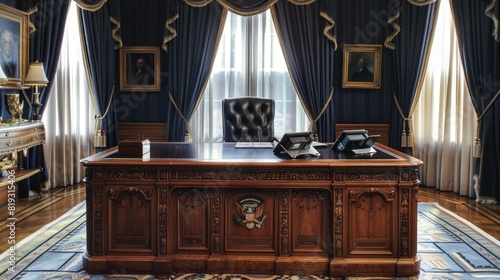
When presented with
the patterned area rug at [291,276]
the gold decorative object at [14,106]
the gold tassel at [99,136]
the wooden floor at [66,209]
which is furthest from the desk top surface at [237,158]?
the gold tassel at [99,136]

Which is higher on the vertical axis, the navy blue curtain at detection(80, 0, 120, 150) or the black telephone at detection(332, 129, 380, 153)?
the navy blue curtain at detection(80, 0, 120, 150)

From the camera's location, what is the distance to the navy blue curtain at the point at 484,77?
568cm

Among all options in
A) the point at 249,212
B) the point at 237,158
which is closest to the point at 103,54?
the point at 237,158

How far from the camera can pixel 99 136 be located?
260 inches

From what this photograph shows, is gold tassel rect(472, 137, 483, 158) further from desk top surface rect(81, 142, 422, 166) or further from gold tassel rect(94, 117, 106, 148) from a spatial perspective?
gold tassel rect(94, 117, 106, 148)

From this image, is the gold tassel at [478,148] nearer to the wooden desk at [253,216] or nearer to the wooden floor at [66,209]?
the wooden floor at [66,209]

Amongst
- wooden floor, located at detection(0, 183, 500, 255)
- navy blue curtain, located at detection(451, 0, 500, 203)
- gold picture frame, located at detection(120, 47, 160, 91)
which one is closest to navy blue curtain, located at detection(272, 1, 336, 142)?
navy blue curtain, located at detection(451, 0, 500, 203)

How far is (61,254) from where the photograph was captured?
13.0 ft

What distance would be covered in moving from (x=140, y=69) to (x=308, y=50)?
2288mm

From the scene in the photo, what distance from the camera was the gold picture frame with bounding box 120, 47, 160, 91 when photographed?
22.0ft

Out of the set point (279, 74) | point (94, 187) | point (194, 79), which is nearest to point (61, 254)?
point (94, 187)

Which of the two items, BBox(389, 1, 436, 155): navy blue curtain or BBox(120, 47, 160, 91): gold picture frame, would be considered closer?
BBox(389, 1, 436, 155): navy blue curtain

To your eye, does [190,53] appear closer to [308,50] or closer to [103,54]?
[103,54]

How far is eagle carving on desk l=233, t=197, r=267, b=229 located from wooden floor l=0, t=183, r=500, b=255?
2.05 m
